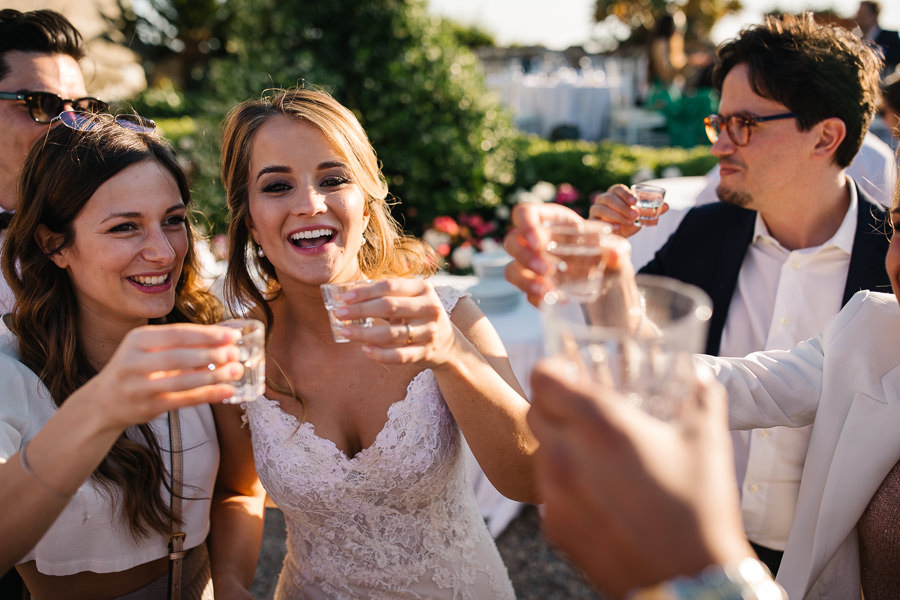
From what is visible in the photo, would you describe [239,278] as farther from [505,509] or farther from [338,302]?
[505,509]

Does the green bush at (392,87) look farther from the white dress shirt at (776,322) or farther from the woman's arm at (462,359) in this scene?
the woman's arm at (462,359)

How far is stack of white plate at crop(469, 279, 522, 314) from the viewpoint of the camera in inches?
153

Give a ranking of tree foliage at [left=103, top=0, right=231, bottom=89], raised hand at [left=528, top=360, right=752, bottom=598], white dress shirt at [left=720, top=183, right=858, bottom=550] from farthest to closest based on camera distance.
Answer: tree foliage at [left=103, top=0, right=231, bottom=89]
white dress shirt at [left=720, top=183, right=858, bottom=550]
raised hand at [left=528, top=360, right=752, bottom=598]

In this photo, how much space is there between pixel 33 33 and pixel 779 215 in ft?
12.0

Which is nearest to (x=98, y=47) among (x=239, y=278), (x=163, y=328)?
(x=239, y=278)

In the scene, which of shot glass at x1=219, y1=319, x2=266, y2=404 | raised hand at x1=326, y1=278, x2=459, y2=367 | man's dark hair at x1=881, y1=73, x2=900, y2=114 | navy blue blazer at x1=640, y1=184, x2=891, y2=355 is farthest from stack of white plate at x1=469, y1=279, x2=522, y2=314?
man's dark hair at x1=881, y1=73, x2=900, y2=114

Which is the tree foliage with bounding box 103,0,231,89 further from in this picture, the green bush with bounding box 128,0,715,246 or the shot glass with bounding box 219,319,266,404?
the shot glass with bounding box 219,319,266,404

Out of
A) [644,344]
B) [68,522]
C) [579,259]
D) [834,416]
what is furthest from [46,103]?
[834,416]

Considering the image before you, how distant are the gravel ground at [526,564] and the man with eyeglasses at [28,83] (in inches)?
104

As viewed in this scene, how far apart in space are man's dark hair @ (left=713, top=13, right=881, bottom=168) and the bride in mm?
1898

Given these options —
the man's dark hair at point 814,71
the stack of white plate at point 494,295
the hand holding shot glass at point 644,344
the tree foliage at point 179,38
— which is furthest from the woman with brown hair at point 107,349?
the tree foliage at point 179,38

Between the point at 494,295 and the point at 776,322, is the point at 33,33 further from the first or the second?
the point at 776,322

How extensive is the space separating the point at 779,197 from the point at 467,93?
3.82 metres

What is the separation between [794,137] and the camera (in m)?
2.82
